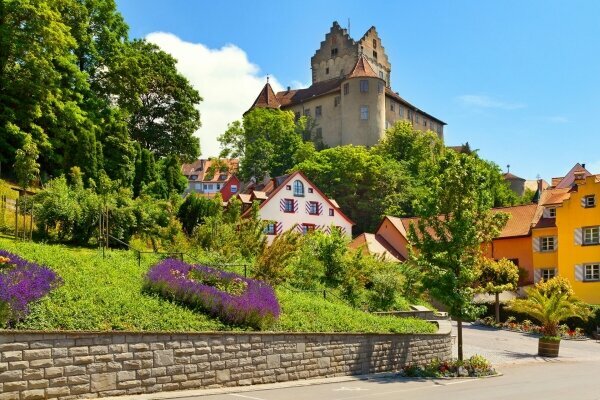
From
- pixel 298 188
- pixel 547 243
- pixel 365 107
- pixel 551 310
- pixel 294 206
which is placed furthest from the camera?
pixel 365 107

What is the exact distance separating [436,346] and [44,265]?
13099 mm

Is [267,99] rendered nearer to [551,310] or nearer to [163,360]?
[551,310]

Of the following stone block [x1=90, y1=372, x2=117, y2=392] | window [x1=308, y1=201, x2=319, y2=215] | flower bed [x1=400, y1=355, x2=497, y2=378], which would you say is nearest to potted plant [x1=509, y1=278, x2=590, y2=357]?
flower bed [x1=400, y1=355, x2=497, y2=378]

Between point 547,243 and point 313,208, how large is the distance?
18.5 meters

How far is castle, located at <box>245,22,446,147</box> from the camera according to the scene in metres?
89.8

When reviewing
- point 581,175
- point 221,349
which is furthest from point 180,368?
point 581,175

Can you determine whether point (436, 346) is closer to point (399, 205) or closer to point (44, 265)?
point (44, 265)

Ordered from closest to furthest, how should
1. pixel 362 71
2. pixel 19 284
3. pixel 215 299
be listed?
pixel 19 284
pixel 215 299
pixel 362 71

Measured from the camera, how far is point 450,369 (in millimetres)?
18312

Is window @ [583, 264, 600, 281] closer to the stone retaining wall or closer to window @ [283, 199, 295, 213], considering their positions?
window @ [283, 199, 295, 213]

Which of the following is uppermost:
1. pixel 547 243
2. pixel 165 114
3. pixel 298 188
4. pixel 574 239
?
pixel 165 114

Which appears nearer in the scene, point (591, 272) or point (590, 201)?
point (591, 272)

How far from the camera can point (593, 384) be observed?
662 inches

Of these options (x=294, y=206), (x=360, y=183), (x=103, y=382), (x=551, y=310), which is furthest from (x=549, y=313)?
(x=360, y=183)
